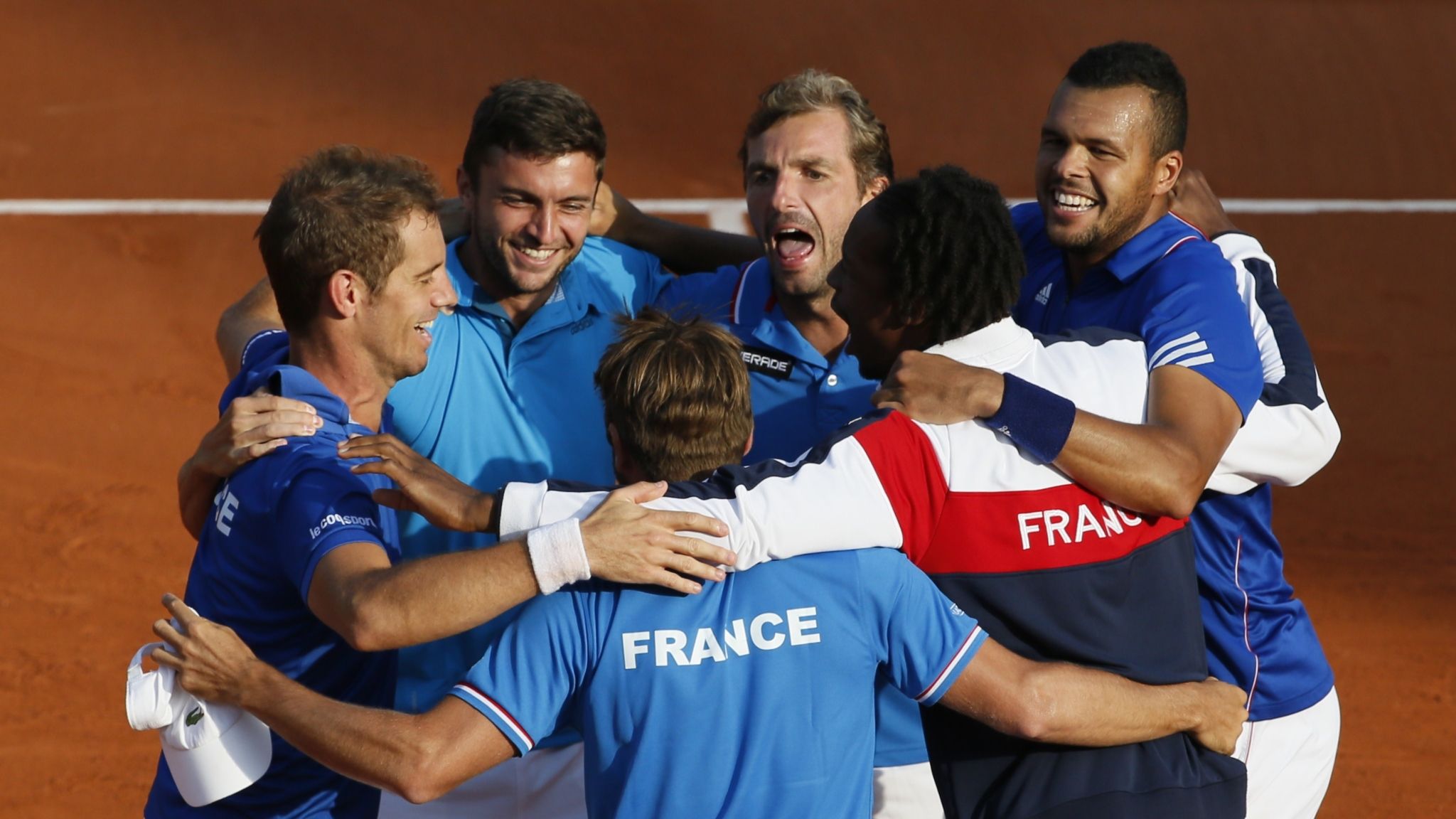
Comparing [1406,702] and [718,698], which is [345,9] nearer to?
[1406,702]

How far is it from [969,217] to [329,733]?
6.27 feet

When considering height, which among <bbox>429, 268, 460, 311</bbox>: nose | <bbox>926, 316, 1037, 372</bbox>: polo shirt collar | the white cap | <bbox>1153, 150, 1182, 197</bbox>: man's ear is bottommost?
the white cap

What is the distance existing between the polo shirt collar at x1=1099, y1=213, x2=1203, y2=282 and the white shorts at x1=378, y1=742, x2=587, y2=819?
222cm

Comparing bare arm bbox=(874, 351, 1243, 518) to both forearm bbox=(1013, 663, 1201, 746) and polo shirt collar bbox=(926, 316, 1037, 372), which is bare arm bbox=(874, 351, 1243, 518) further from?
forearm bbox=(1013, 663, 1201, 746)

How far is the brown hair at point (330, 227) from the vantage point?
3.68 metres

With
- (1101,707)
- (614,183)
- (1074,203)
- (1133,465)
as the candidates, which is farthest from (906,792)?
(614,183)

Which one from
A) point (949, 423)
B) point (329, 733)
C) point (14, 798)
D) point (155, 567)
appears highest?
point (949, 423)

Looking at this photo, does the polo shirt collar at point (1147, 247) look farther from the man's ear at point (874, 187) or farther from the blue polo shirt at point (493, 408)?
the blue polo shirt at point (493, 408)

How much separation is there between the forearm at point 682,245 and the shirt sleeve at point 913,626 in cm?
264

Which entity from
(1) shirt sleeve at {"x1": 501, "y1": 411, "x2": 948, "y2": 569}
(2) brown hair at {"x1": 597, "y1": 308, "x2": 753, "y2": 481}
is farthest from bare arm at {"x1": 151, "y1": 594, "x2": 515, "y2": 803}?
(2) brown hair at {"x1": 597, "y1": 308, "x2": 753, "y2": 481}

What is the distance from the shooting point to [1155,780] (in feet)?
11.1

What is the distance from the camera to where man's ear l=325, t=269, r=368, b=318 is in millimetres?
3701

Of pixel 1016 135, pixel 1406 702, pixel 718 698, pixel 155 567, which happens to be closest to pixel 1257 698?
→ pixel 718 698

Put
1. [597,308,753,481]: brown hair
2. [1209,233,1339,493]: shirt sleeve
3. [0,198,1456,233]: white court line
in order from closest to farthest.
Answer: [597,308,753,481]: brown hair, [1209,233,1339,493]: shirt sleeve, [0,198,1456,233]: white court line
